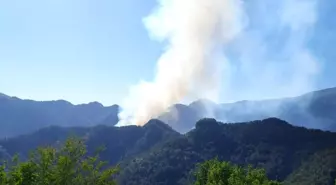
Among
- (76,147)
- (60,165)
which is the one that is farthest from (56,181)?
(76,147)

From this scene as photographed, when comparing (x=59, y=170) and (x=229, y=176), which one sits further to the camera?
(x=229, y=176)

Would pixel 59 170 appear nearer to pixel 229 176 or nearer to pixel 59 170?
pixel 59 170

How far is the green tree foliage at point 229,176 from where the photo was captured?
7447cm

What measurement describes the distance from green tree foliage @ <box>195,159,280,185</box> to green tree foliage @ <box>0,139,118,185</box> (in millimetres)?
33772

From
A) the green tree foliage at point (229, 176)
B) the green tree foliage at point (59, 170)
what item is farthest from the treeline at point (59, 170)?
the green tree foliage at point (229, 176)

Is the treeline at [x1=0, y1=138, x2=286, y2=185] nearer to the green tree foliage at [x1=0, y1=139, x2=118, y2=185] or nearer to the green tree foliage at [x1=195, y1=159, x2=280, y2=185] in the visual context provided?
the green tree foliage at [x1=0, y1=139, x2=118, y2=185]

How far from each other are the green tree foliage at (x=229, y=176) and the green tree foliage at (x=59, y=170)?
33.8 metres

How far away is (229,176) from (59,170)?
177 feet

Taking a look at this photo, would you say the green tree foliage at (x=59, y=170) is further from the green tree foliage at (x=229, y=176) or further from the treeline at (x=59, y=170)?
the green tree foliage at (x=229, y=176)

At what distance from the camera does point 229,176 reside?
289 ft

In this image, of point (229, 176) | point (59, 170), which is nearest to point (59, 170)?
point (59, 170)

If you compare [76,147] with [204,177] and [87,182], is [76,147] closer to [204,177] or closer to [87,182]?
[87,182]

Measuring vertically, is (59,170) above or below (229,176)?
below

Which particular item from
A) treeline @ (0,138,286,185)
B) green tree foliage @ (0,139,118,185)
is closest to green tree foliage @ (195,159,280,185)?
treeline @ (0,138,286,185)
